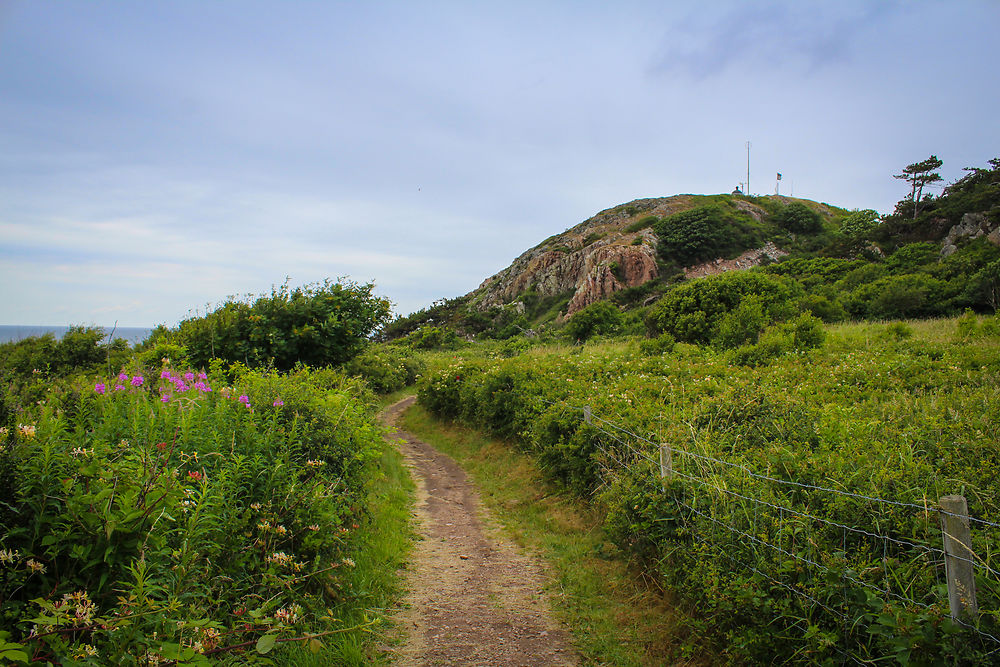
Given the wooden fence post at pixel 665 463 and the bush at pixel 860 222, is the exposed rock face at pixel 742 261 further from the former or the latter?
the wooden fence post at pixel 665 463

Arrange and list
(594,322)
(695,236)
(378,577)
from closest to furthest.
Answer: (378,577)
(594,322)
(695,236)

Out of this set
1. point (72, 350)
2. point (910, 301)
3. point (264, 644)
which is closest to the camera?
point (264, 644)

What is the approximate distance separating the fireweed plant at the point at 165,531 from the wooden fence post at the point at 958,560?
309cm

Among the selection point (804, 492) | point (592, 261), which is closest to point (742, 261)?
point (592, 261)

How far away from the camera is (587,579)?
5.53 metres

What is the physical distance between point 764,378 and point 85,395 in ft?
32.0

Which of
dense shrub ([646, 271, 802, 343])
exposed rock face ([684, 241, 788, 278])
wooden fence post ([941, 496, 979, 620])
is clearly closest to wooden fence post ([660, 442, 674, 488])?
wooden fence post ([941, 496, 979, 620])

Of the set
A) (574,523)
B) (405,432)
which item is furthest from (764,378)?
(405,432)

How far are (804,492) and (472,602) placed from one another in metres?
3.15

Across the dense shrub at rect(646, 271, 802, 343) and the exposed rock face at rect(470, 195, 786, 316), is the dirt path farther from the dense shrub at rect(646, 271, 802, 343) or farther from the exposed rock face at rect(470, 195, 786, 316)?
the exposed rock face at rect(470, 195, 786, 316)

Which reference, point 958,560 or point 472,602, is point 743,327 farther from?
point 958,560

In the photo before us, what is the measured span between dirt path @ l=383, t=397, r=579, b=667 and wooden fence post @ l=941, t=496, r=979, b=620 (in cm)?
259

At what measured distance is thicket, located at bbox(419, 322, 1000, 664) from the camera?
123 inches

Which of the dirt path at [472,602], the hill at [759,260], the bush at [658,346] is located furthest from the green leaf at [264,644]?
the hill at [759,260]
